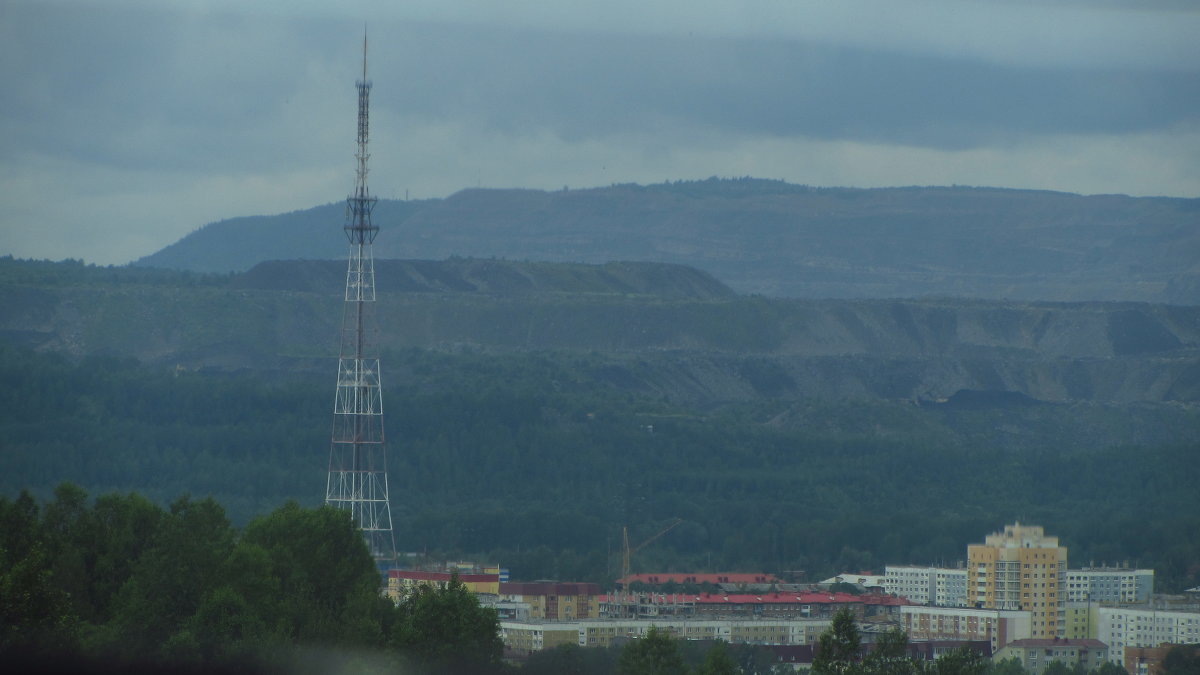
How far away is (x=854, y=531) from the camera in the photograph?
539 ft

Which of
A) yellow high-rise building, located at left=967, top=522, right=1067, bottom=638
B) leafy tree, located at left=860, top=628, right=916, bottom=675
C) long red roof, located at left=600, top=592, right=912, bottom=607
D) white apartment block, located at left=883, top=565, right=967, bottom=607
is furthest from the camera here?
white apartment block, located at left=883, top=565, right=967, bottom=607

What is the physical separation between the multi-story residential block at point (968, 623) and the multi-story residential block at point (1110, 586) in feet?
47.3

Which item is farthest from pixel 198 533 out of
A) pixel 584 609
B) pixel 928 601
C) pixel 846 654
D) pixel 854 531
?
pixel 854 531

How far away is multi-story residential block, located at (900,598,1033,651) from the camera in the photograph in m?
110

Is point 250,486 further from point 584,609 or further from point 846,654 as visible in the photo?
point 846,654

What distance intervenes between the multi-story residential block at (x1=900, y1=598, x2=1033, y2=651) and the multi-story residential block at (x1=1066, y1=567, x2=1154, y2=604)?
1443cm

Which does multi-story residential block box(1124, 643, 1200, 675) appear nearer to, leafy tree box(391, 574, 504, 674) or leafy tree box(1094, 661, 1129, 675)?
leafy tree box(1094, 661, 1129, 675)

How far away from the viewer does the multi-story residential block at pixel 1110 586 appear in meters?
129

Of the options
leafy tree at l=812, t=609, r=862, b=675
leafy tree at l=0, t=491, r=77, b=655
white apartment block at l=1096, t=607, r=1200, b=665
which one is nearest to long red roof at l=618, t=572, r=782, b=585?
white apartment block at l=1096, t=607, r=1200, b=665

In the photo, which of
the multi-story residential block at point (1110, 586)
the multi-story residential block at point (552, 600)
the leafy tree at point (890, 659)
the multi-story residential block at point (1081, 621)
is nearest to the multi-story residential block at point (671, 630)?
the multi-story residential block at point (552, 600)

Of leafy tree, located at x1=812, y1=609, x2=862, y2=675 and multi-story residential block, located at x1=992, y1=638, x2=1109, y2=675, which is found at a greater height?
leafy tree, located at x1=812, y1=609, x2=862, y2=675

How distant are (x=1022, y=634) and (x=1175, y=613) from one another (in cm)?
680

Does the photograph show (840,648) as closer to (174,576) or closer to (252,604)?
(252,604)

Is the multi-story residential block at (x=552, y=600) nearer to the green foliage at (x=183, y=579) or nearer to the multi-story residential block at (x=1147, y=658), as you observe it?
the multi-story residential block at (x=1147, y=658)
